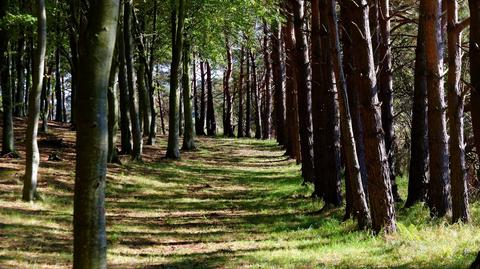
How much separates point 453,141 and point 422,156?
1.85 metres

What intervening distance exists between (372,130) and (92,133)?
5647 millimetres

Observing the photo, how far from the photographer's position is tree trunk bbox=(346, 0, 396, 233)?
933 centimetres

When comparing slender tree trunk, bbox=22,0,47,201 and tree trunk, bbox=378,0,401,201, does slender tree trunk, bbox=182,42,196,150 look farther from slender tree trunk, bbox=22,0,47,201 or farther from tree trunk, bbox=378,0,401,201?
slender tree trunk, bbox=22,0,47,201

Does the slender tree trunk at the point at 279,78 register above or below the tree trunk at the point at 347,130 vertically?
above

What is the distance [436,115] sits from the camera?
10.5 m

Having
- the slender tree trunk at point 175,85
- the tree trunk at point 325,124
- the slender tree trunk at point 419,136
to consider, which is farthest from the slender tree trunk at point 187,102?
the slender tree trunk at point 419,136

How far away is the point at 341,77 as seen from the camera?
9.96 metres

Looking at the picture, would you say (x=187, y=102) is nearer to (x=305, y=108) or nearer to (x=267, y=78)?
(x=305, y=108)

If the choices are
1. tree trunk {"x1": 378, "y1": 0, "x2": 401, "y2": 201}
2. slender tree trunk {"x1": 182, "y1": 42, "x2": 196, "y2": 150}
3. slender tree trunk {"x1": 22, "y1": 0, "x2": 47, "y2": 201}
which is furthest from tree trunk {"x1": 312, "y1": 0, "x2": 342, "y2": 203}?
slender tree trunk {"x1": 182, "y1": 42, "x2": 196, "y2": 150}

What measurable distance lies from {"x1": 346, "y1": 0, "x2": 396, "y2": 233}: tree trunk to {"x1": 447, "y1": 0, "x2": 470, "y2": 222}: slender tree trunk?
1.49 m

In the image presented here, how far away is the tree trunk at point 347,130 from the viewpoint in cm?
997

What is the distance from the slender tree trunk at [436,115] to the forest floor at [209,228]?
0.60m

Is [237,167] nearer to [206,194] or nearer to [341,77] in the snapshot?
[206,194]

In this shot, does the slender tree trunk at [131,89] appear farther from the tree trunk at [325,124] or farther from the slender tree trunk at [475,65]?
the slender tree trunk at [475,65]
